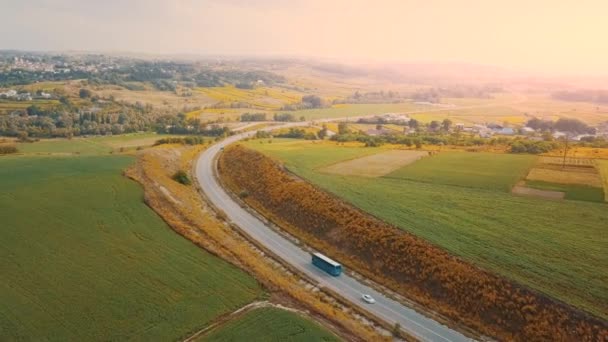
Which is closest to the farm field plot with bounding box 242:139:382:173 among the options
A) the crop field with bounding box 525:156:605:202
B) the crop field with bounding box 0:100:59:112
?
the crop field with bounding box 525:156:605:202

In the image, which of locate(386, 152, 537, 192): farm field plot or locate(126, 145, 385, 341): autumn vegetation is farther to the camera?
locate(386, 152, 537, 192): farm field plot

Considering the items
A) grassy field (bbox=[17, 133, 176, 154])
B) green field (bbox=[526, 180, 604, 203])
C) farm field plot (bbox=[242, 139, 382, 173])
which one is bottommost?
grassy field (bbox=[17, 133, 176, 154])

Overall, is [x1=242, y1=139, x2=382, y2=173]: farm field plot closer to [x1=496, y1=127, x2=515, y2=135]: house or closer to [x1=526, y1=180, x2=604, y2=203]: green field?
[x1=526, y1=180, x2=604, y2=203]: green field

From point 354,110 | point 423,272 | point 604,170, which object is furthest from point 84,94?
point 604,170

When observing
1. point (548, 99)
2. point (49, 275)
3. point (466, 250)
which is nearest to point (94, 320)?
point (49, 275)

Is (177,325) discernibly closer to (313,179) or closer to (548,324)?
(548,324)

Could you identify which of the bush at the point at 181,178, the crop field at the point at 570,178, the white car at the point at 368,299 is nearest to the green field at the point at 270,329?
the white car at the point at 368,299
